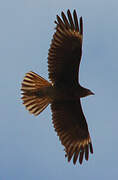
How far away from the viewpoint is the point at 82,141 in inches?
475

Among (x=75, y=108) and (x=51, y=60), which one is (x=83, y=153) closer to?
(x=75, y=108)

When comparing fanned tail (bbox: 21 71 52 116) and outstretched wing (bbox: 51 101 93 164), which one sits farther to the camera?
outstretched wing (bbox: 51 101 93 164)

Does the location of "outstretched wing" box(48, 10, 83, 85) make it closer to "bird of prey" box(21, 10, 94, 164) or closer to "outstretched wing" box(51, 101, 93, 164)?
"bird of prey" box(21, 10, 94, 164)

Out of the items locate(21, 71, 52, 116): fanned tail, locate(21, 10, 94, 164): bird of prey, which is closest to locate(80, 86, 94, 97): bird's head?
locate(21, 10, 94, 164): bird of prey

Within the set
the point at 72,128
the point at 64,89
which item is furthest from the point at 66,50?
the point at 72,128

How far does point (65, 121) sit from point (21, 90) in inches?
41.4

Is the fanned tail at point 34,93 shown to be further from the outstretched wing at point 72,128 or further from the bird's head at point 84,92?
the bird's head at point 84,92

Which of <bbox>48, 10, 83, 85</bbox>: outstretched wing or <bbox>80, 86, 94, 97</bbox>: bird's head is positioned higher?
<bbox>48, 10, 83, 85</bbox>: outstretched wing

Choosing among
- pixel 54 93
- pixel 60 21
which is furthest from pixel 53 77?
→ pixel 60 21

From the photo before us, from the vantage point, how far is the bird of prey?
1147 cm

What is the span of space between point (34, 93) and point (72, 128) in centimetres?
105

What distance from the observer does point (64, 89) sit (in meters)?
11.6

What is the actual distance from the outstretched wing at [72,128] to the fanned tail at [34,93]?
0.24 m

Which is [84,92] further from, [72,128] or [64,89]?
[72,128]
